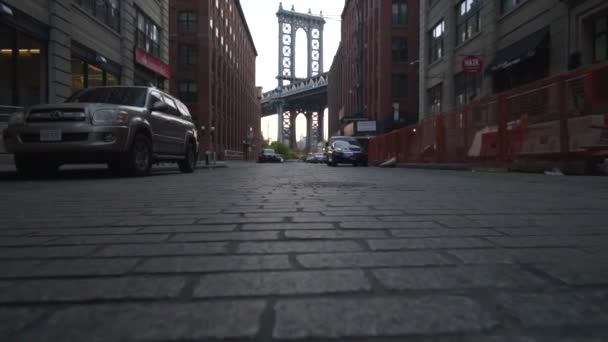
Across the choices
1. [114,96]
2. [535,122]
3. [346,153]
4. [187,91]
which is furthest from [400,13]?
[114,96]

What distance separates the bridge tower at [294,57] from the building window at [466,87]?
101627mm

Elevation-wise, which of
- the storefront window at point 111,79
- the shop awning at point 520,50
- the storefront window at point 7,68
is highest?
the shop awning at point 520,50

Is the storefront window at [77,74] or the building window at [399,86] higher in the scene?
the building window at [399,86]

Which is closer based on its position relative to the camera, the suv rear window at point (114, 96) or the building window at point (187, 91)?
the suv rear window at point (114, 96)

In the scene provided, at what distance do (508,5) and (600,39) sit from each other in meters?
6.15

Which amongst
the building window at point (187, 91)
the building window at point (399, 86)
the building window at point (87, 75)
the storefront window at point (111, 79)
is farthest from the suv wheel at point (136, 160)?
the building window at point (187, 91)

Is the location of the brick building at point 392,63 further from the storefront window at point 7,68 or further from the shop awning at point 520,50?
the storefront window at point 7,68

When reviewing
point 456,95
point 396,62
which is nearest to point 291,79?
point 396,62

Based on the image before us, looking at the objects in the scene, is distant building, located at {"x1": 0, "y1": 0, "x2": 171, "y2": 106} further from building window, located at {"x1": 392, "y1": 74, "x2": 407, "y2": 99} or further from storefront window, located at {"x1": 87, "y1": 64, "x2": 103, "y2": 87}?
building window, located at {"x1": 392, "y1": 74, "x2": 407, "y2": 99}

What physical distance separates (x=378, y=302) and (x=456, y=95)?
24.5 meters

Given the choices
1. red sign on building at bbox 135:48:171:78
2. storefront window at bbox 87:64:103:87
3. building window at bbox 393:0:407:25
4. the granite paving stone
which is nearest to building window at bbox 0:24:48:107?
storefront window at bbox 87:64:103:87

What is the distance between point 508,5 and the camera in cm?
1902

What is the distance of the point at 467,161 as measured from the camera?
14016mm

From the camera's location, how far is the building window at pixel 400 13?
40.2 m
